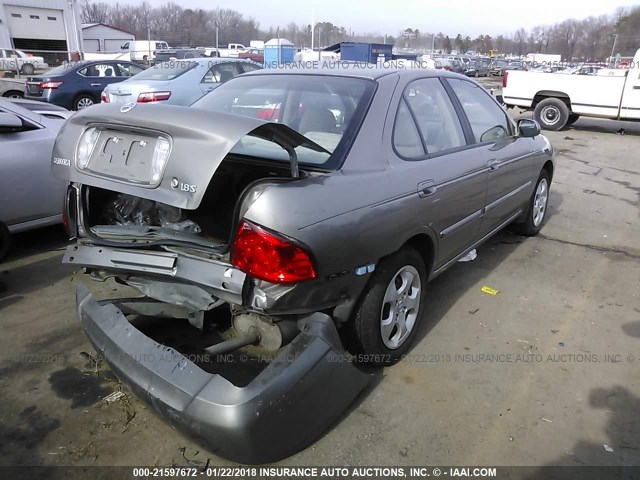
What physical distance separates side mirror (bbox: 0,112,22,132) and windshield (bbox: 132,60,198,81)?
6108mm

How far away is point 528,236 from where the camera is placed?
5414mm

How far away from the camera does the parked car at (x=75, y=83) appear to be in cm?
1270

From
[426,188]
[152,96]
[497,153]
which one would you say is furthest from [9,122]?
[152,96]

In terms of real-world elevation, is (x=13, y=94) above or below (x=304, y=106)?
below

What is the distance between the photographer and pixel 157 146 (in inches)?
88.8

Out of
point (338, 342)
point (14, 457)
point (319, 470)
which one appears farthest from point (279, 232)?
point (14, 457)

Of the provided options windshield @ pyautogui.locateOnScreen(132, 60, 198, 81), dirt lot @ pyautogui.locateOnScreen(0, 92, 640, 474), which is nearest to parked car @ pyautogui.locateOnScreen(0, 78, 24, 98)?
windshield @ pyautogui.locateOnScreen(132, 60, 198, 81)

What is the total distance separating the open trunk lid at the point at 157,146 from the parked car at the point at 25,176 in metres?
2.12

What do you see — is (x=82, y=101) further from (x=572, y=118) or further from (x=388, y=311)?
(x=572, y=118)

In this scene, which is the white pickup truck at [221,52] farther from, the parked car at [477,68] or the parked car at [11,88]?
the parked car at [477,68]

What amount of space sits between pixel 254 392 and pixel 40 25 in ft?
173

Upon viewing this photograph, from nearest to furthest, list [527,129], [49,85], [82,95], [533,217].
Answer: [527,129] < [533,217] < [49,85] < [82,95]

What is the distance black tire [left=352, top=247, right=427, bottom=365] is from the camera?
8.71 ft

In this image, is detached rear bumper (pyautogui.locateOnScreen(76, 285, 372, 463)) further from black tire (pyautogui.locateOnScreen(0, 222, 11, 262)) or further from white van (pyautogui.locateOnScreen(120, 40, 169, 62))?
white van (pyautogui.locateOnScreen(120, 40, 169, 62))
